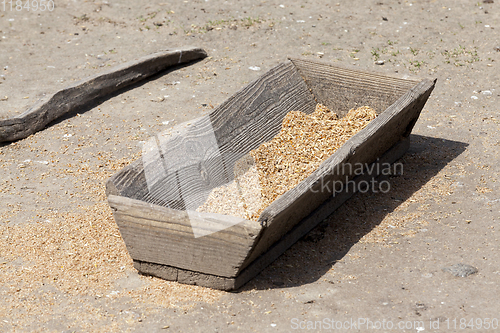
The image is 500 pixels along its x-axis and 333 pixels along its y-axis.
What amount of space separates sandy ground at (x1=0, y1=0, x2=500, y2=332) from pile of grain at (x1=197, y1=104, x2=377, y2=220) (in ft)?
1.56

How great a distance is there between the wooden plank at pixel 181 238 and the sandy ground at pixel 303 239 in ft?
0.68

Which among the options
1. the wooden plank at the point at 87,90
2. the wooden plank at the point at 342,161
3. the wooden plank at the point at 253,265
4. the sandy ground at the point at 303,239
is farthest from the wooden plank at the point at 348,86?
the wooden plank at the point at 87,90

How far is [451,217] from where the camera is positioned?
4.47 m

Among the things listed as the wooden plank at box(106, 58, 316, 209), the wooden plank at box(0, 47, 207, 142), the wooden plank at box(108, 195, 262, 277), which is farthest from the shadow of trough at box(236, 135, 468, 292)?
the wooden plank at box(0, 47, 207, 142)

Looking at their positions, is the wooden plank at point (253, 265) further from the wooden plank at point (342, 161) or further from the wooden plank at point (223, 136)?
the wooden plank at point (223, 136)

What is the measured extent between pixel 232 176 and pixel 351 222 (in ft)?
3.45

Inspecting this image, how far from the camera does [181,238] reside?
3.52 metres

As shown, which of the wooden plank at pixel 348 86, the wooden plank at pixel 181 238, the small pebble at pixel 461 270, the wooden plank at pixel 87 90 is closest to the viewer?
the wooden plank at pixel 181 238

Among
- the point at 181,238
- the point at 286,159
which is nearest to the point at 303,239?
the point at 286,159

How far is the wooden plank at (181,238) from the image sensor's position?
3400 millimetres

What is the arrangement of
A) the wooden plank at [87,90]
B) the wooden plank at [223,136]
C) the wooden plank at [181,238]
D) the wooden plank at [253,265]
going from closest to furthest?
1. the wooden plank at [181,238]
2. the wooden plank at [253,265]
3. the wooden plank at [223,136]
4. the wooden plank at [87,90]

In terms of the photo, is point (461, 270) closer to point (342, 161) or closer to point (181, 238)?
point (342, 161)

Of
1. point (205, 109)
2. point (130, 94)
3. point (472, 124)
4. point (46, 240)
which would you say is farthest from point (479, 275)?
point (130, 94)

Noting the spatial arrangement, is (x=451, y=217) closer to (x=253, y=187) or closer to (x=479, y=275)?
(x=479, y=275)
